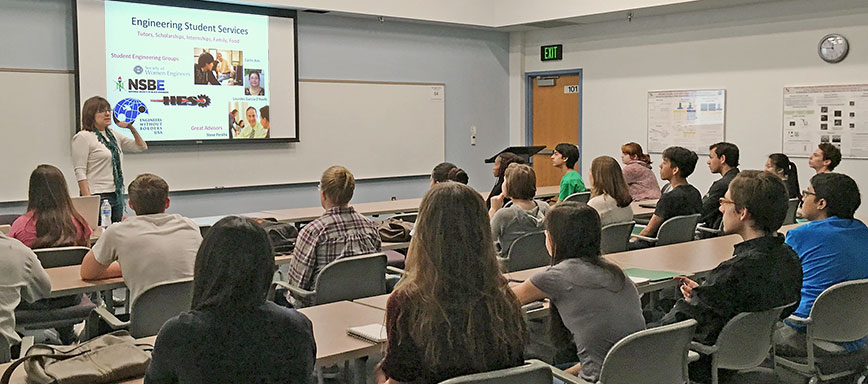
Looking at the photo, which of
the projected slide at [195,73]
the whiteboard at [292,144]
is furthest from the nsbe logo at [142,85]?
the whiteboard at [292,144]

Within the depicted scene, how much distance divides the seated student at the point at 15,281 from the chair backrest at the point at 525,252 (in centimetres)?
240

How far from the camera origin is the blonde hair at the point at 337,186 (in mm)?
3973

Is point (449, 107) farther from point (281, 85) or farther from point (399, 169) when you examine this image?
point (281, 85)

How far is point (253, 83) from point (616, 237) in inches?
186

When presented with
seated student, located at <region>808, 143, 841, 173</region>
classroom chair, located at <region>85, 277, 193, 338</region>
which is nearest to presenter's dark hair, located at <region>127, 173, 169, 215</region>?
classroom chair, located at <region>85, 277, 193, 338</region>

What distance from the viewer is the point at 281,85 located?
340 inches

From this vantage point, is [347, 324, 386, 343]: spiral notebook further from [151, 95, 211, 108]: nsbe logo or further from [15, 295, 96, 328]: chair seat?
[151, 95, 211, 108]: nsbe logo

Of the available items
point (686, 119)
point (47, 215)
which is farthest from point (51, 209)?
point (686, 119)

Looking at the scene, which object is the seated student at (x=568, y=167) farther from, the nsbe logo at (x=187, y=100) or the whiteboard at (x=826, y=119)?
the nsbe logo at (x=187, y=100)

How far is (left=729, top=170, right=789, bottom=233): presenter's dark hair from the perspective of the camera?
121 inches

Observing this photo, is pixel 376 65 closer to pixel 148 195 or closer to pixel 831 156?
pixel 831 156

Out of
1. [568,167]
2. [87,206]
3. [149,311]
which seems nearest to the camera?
[149,311]

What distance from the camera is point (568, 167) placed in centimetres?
734

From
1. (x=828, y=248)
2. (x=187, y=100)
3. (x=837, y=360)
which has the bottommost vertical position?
(x=837, y=360)
